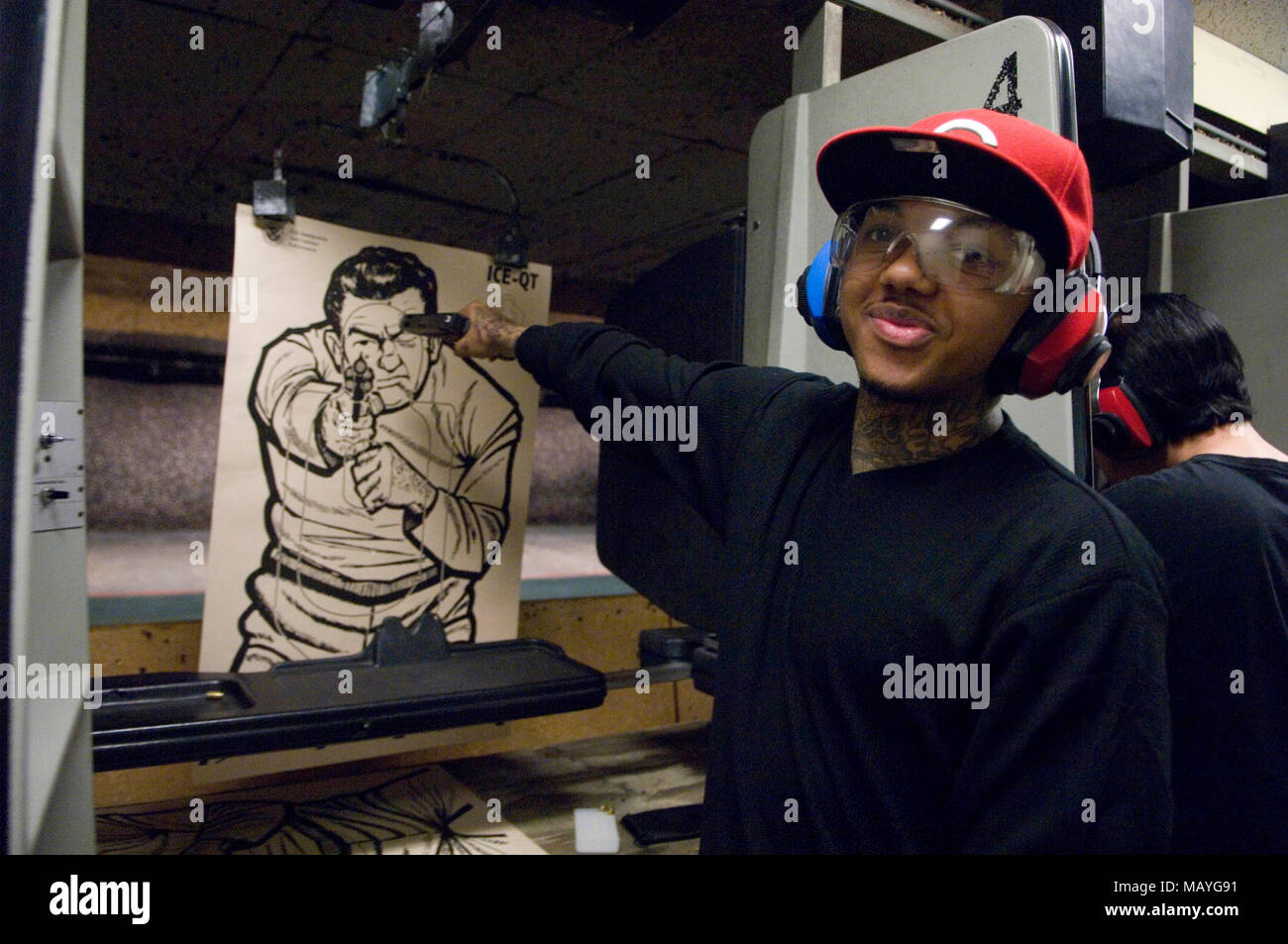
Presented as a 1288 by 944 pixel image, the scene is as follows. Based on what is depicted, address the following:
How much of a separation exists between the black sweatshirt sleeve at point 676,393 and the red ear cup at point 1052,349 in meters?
0.22

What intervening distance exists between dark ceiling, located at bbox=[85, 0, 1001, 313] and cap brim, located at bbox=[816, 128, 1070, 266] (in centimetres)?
42

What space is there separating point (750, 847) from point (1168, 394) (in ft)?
2.71

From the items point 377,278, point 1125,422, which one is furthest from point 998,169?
point 377,278

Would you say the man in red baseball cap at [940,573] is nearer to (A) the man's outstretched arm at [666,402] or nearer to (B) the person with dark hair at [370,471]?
(A) the man's outstretched arm at [666,402]

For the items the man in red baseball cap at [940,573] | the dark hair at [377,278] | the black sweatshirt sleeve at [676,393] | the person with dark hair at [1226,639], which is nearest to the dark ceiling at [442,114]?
the dark hair at [377,278]

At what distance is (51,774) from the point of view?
0.42 m

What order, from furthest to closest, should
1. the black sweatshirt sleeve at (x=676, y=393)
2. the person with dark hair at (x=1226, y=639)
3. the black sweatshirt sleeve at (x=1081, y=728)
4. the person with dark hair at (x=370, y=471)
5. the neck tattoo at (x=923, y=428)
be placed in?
the person with dark hair at (x=370, y=471) < the person with dark hair at (x=1226, y=639) < the black sweatshirt sleeve at (x=676, y=393) < the neck tattoo at (x=923, y=428) < the black sweatshirt sleeve at (x=1081, y=728)

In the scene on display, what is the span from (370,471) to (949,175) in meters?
0.79

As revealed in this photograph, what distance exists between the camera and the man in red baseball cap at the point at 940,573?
496 millimetres

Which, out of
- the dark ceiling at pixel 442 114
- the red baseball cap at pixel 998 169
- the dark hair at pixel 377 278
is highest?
the dark ceiling at pixel 442 114

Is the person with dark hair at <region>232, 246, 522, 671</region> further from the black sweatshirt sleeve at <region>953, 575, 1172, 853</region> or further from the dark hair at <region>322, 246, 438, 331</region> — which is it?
the black sweatshirt sleeve at <region>953, 575, 1172, 853</region>

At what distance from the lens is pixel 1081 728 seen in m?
0.49
